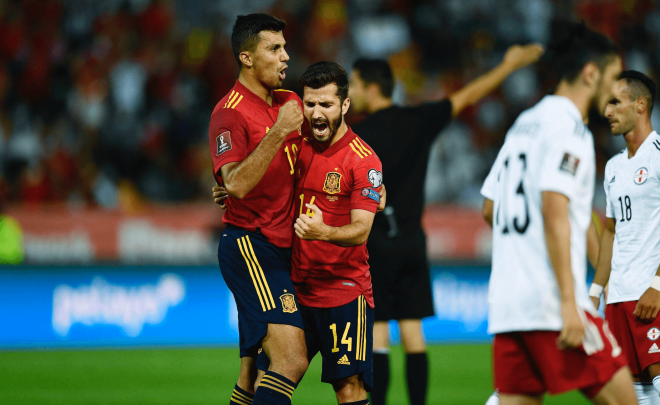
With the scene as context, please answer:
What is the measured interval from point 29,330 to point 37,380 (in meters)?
2.39

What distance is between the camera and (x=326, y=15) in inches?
603

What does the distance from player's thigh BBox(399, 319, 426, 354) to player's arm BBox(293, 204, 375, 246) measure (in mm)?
1964

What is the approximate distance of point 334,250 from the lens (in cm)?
434

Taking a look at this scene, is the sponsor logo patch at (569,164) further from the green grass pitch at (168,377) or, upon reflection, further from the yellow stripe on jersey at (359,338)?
the green grass pitch at (168,377)

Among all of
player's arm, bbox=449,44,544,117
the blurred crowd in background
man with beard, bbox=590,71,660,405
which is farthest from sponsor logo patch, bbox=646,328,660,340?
the blurred crowd in background

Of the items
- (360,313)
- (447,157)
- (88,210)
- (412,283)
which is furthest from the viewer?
(447,157)

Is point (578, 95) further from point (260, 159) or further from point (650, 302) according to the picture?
point (650, 302)

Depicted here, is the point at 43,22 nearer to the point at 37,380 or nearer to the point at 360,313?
the point at 37,380

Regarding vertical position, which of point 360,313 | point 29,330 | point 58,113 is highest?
point 58,113

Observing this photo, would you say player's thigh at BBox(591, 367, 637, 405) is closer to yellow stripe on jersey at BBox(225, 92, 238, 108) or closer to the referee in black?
yellow stripe on jersey at BBox(225, 92, 238, 108)

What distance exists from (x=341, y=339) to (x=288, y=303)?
37cm

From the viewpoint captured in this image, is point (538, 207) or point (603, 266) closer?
point (538, 207)


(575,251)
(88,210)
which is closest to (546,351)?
(575,251)

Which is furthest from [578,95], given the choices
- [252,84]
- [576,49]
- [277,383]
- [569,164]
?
Answer: [277,383]
